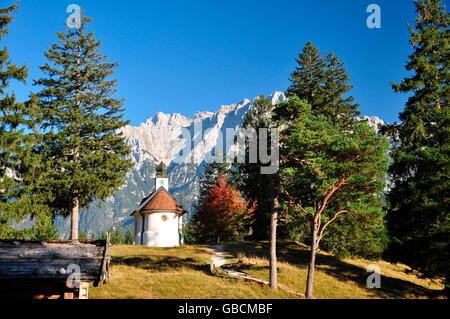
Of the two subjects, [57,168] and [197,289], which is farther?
[57,168]

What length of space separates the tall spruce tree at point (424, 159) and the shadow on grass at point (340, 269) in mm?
2409

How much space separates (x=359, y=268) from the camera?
24.4m

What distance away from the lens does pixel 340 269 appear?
22.8 meters

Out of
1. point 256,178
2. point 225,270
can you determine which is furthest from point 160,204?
point 225,270

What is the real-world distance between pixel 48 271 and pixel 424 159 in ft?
64.8

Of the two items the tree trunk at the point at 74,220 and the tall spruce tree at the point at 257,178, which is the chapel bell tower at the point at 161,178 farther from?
the tree trunk at the point at 74,220

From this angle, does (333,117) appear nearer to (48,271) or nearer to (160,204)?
(160,204)

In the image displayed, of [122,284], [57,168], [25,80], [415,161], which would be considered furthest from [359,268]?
[25,80]

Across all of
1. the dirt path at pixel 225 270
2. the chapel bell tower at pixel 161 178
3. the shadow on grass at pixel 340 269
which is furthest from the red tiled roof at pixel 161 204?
the shadow on grass at pixel 340 269

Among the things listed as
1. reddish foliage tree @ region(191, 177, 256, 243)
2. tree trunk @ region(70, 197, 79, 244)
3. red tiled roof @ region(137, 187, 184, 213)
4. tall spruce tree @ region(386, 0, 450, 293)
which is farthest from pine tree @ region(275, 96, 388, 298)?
red tiled roof @ region(137, 187, 184, 213)

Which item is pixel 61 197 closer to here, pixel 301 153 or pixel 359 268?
pixel 301 153

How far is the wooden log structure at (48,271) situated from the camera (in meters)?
8.62
